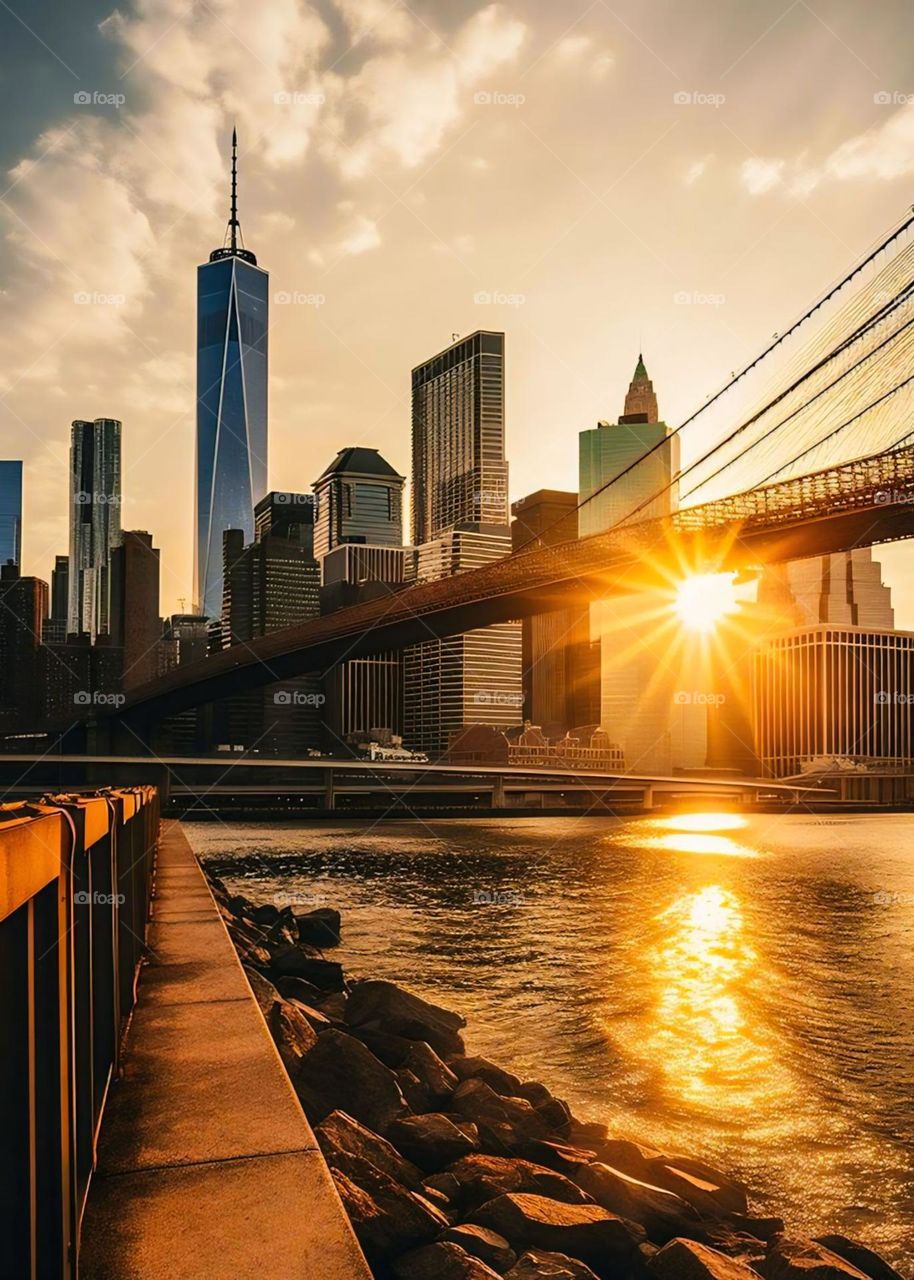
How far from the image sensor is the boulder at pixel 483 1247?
485 cm

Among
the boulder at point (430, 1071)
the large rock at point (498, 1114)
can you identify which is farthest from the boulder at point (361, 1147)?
the boulder at point (430, 1071)

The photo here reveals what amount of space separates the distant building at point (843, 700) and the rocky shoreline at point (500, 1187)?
18814cm

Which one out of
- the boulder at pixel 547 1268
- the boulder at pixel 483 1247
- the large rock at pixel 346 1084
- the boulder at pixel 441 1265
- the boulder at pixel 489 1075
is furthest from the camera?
the boulder at pixel 489 1075

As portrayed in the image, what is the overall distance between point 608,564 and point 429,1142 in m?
50.7

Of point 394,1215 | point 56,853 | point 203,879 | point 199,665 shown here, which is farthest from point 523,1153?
point 199,665

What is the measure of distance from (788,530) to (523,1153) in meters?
42.2

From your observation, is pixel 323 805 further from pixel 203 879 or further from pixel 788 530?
pixel 203 879

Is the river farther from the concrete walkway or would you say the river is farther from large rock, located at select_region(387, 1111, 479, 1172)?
the concrete walkway

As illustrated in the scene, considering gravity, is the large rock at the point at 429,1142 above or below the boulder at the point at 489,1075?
above

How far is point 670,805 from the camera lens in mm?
113375
